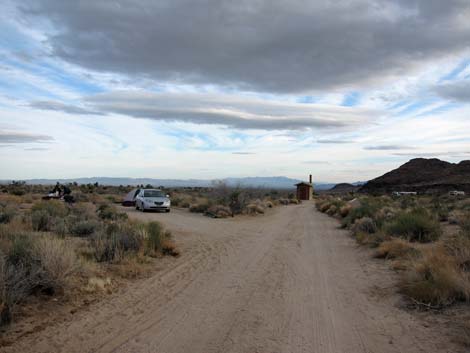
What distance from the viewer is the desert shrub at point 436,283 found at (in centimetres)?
755

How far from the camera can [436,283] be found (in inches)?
314

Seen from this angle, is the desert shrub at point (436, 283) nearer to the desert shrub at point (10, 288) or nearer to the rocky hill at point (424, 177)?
the desert shrub at point (10, 288)

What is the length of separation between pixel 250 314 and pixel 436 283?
359 centimetres

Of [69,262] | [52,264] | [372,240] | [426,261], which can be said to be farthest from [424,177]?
[52,264]

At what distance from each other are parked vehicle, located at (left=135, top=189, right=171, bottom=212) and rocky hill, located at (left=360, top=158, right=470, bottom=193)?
6534cm

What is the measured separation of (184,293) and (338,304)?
9.64 ft

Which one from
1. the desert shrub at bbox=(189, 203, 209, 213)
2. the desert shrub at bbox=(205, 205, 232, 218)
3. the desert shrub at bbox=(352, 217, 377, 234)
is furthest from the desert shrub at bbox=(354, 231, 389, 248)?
the desert shrub at bbox=(189, 203, 209, 213)

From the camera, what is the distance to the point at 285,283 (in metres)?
9.38

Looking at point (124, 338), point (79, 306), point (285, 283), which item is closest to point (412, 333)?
point (285, 283)

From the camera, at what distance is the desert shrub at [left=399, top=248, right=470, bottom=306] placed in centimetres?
755

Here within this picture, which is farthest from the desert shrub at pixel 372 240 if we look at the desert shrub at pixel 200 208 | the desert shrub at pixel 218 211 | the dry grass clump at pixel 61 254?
the desert shrub at pixel 200 208

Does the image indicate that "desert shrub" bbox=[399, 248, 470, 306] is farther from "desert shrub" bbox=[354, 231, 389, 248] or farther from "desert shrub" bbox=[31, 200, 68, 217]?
"desert shrub" bbox=[31, 200, 68, 217]

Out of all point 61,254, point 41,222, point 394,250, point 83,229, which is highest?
point 61,254

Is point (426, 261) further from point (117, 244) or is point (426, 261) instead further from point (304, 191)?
point (304, 191)
